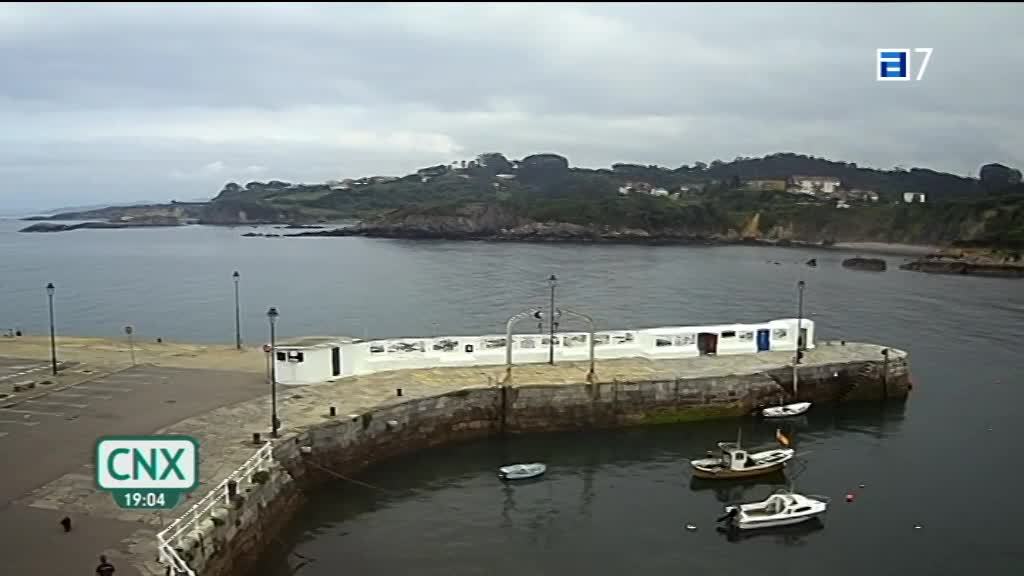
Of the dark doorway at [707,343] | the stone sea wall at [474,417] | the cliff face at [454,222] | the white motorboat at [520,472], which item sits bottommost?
the white motorboat at [520,472]

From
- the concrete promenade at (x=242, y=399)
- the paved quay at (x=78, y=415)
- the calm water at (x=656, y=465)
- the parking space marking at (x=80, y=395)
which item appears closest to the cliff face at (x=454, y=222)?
the calm water at (x=656, y=465)

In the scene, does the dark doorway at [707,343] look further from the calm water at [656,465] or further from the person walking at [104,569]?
the person walking at [104,569]

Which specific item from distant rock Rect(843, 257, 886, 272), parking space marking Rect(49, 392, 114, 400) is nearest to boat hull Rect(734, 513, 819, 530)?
parking space marking Rect(49, 392, 114, 400)

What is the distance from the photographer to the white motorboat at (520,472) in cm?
2477

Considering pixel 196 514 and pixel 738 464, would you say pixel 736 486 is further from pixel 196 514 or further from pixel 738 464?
pixel 196 514

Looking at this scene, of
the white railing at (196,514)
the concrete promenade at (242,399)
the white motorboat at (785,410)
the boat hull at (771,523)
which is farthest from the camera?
the white motorboat at (785,410)

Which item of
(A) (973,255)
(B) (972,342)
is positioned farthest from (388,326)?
(A) (973,255)

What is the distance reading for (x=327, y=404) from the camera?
990 inches

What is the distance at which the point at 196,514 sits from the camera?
1631cm

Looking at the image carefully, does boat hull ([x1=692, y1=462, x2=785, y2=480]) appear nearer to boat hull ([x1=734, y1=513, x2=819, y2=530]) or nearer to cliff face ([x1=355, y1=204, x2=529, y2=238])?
boat hull ([x1=734, y1=513, x2=819, y2=530])

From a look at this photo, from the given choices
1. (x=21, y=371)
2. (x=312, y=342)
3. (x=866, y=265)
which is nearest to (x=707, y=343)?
(x=312, y=342)

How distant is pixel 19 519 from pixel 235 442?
562cm

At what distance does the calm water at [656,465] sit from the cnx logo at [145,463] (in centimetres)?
1097

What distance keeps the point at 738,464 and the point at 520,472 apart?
692 cm
